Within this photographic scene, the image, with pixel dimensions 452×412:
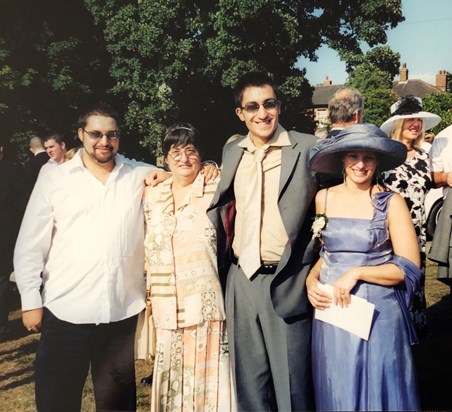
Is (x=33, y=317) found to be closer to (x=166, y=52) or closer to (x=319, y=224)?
(x=319, y=224)

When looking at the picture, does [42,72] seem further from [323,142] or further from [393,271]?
[393,271]

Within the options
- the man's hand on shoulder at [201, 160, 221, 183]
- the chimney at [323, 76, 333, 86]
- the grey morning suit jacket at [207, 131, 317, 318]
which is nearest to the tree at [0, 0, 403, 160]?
the chimney at [323, 76, 333, 86]

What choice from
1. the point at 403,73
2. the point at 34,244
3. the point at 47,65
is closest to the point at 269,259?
the point at 34,244

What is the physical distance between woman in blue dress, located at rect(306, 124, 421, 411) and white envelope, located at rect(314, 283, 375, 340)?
0.02 metres

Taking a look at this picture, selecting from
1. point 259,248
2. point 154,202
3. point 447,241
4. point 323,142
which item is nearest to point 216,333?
point 259,248

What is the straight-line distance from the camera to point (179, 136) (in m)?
2.54

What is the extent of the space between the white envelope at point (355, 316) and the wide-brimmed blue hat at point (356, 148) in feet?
2.00

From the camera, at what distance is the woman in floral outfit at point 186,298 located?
2.45 meters

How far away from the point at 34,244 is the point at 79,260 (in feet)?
0.86

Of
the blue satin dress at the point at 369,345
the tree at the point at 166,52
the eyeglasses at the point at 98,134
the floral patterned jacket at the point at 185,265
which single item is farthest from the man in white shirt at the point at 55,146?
the blue satin dress at the point at 369,345

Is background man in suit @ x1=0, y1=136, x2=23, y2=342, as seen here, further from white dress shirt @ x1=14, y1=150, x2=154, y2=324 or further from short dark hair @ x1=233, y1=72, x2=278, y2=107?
short dark hair @ x1=233, y1=72, x2=278, y2=107

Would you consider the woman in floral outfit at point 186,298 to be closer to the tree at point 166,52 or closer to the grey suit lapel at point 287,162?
the grey suit lapel at point 287,162

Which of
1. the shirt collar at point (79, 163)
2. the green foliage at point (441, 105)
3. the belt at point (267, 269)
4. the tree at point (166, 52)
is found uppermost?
the tree at point (166, 52)

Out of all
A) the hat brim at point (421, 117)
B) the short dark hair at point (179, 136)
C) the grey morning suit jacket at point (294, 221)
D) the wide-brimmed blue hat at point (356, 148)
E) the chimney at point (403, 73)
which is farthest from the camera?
the chimney at point (403, 73)
